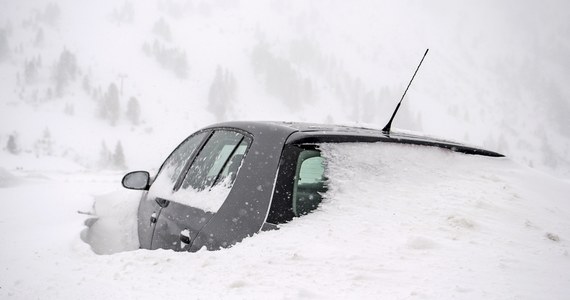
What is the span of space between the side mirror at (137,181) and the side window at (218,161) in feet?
2.68

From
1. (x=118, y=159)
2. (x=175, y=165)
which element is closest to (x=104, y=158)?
(x=118, y=159)

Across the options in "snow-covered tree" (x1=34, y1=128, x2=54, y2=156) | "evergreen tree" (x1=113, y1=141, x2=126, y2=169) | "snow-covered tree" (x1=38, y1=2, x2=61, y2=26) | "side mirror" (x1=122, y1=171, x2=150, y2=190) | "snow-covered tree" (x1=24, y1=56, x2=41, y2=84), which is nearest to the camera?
"side mirror" (x1=122, y1=171, x2=150, y2=190)

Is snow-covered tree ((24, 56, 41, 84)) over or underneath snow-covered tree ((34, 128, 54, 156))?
over

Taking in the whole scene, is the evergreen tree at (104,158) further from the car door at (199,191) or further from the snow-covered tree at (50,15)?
the snow-covered tree at (50,15)

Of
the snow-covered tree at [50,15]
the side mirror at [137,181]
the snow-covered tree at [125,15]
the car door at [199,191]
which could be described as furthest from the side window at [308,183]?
the snow-covered tree at [125,15]

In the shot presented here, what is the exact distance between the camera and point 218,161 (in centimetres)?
272

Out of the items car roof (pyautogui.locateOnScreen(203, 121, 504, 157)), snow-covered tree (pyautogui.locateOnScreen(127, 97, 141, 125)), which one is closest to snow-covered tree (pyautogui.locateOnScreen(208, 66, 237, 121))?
snow-covered tree (pyautogui.locateOnScreen(127, 97, 141, 125))

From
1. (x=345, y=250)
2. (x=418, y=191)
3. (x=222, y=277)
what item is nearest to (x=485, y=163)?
(x=418, y=191)

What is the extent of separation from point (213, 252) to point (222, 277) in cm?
30

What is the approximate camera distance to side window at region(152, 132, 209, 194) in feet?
10.5

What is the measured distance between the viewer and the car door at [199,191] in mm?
2369

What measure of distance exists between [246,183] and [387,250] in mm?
879

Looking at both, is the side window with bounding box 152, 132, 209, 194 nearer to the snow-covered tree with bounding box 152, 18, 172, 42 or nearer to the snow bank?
the snow bank

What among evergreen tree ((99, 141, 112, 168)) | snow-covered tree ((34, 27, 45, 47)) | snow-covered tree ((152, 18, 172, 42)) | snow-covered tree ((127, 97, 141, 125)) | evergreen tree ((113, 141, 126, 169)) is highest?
snow-covered tree ((152, 18, 172, 42))
